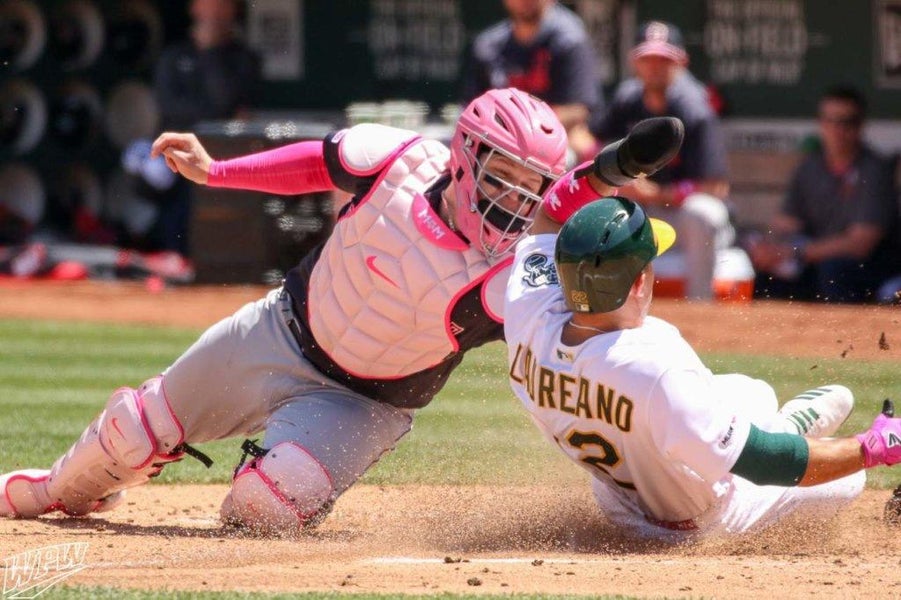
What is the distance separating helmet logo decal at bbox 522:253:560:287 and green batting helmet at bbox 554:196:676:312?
0.29 meters

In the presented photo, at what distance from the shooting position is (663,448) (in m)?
4.34

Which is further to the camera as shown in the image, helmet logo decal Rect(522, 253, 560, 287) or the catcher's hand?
helmet logo decal Rect(522, 253, 560, 287)

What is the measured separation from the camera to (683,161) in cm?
1137

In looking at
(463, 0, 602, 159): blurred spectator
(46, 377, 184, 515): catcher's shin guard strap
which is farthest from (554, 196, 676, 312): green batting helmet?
(463, 0, 602, 159): blurred spectator

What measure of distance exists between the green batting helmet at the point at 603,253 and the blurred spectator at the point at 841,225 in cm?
740

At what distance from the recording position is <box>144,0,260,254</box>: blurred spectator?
1316 cm

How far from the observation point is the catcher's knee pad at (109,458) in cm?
541

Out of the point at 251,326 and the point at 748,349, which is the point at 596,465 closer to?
the point at 251,326

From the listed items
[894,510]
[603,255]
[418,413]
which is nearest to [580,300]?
[603,255]

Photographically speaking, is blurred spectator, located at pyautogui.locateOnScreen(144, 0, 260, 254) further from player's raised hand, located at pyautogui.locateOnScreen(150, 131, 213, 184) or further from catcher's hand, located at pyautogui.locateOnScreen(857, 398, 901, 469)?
catcher's hand, located at pyautogui.locateOnScreen(857, 398, 901, 469)

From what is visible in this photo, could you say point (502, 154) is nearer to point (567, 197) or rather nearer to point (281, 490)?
point (567, 197)

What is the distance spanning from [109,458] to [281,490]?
2.23 feet

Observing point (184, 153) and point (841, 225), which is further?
point (841, 225)

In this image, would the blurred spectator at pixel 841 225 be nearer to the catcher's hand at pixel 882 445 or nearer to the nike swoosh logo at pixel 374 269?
the nike swoosh logo at pixel 374 269
